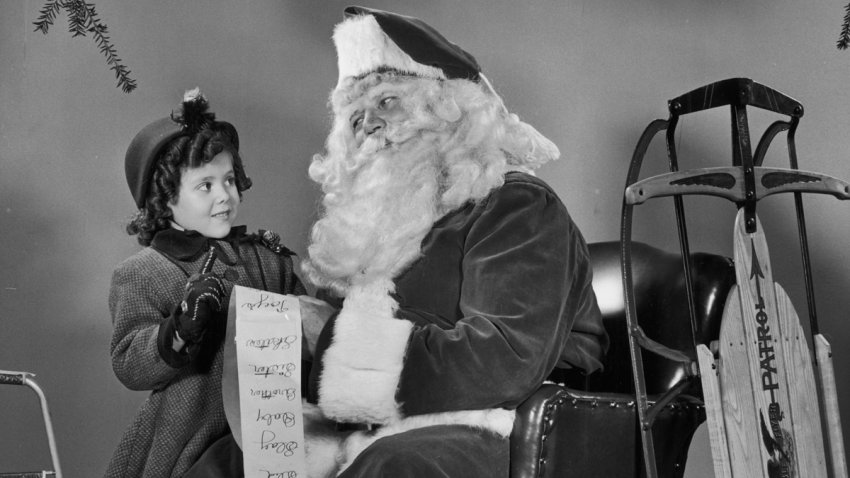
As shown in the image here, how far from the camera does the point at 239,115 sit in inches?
130

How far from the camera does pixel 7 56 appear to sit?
3.14m

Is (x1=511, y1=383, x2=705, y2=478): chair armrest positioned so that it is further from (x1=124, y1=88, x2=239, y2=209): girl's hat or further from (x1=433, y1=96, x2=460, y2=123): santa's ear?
(x1=124, y1=88, x2=239, y2=209): girl's hat

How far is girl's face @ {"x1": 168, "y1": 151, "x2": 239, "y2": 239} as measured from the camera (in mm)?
2432

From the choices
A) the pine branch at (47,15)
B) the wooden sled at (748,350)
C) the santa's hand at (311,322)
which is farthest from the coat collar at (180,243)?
the wooden sled at (748,350)

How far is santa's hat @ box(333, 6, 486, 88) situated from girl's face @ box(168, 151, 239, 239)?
44 centimetres

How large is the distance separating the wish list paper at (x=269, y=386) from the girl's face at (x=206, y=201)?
49 cm

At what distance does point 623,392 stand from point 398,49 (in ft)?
3.42

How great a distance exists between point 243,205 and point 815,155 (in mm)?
1898

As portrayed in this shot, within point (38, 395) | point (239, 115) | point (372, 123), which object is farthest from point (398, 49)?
point (38, 395)

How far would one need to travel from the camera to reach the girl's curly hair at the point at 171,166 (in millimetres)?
2414

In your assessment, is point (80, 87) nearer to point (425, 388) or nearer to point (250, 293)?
point (250, 293)

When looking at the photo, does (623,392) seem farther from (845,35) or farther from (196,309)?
(845,35)

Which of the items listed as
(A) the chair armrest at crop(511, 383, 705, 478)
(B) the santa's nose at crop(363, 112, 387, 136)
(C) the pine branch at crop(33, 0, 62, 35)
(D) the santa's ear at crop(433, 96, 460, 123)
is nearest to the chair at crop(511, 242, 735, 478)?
(A) the chair armrest at crop(511, 383, 705, 478)

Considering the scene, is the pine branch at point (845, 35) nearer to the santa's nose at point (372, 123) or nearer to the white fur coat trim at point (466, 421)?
the santa's nose at point (372, 123)
